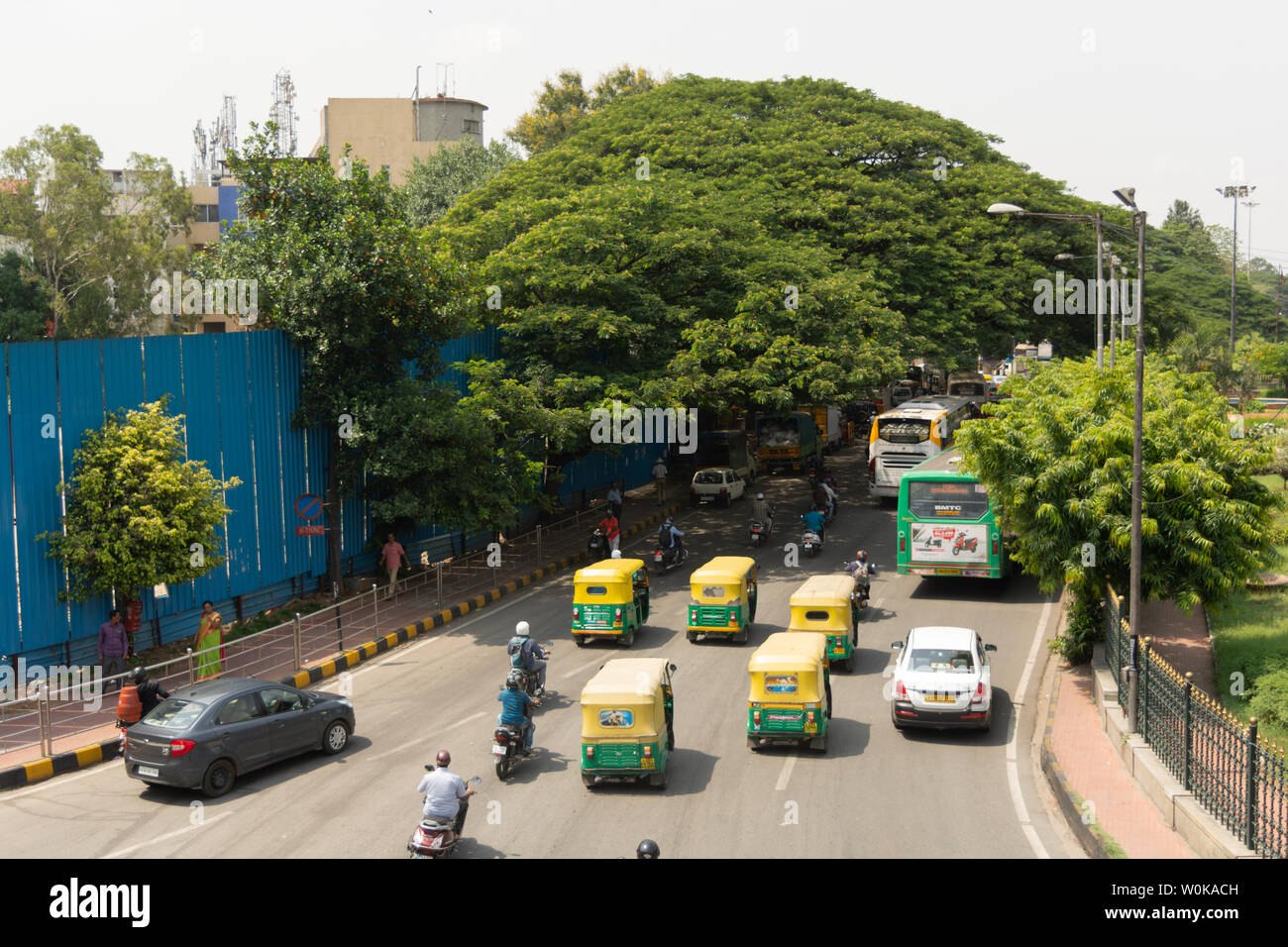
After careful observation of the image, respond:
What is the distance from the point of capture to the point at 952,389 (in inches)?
2339

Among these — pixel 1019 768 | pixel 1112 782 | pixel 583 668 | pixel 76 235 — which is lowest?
pixel 1019 768

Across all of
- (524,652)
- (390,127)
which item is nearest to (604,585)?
(524,652)

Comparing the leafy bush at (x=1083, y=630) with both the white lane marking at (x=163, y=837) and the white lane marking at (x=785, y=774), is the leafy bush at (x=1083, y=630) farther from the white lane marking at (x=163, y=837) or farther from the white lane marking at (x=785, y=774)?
the white lane marking at (x=163, y=837)

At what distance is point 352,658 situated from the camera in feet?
68.2

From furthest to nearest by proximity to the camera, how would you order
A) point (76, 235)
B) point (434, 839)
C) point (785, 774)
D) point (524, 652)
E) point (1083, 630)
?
point (76, 235) < point (1083, 630) < point (524, 652) < point (785, 774) < point (434, 839)

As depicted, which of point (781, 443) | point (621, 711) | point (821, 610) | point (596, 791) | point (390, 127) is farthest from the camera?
point (390, 127)

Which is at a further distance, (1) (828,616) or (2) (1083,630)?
(2) (1083,630)

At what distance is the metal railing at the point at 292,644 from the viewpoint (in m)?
16.1

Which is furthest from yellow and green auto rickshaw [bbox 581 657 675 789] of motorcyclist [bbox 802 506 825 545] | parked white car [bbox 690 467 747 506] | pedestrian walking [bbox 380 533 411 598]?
parked white car [bbox 690 467 747 506]

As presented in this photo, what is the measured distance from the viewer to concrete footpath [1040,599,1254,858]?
11.6 metres

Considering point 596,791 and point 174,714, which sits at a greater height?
point 174,714

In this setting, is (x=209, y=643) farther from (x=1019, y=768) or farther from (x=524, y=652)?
(x=1019, y=768)

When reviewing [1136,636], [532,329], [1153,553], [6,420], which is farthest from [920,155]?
[6,420]

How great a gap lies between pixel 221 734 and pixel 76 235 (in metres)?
44.4
